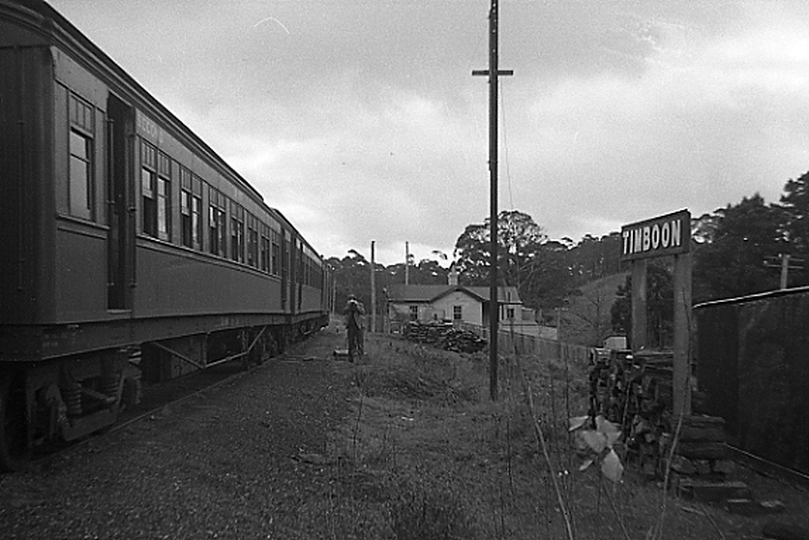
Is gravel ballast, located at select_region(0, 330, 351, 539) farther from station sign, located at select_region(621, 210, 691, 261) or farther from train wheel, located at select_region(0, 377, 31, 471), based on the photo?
station sign, located at select_region(621, 210, 691, 261)

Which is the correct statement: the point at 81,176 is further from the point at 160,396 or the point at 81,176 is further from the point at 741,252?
the point at 741,252

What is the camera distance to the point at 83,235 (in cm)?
717

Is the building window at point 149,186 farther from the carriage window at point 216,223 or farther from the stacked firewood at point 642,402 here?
the stacked firewood at point 642,402

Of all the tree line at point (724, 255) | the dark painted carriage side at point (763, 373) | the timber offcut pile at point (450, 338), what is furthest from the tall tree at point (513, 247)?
the timber offcut pile at point (450, 338)

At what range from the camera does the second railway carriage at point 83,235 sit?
257 inches

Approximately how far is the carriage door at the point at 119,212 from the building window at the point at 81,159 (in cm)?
42

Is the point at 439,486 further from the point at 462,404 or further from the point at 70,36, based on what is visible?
the point at 462,404

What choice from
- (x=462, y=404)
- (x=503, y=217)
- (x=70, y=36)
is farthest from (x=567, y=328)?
(x=70, y=36)

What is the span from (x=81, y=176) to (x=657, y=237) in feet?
18.0

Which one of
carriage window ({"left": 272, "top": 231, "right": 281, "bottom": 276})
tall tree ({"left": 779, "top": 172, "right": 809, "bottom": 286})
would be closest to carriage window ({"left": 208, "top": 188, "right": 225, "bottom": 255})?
carriage window ({"left": 272, "top": 231, "right": 281, "bottom": 276})

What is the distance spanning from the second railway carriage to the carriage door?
0.01m

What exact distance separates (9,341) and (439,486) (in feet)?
11.9

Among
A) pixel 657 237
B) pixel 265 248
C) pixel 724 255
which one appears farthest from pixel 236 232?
pixel 724 255

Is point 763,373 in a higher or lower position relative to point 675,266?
lower
